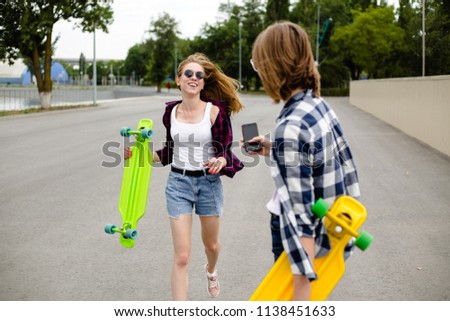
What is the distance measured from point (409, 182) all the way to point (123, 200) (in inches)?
257

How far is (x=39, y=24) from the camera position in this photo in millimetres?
30703

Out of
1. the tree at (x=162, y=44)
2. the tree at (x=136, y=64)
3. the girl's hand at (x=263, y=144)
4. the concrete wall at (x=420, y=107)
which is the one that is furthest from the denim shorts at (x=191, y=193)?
the tree at (x=136, y=64)

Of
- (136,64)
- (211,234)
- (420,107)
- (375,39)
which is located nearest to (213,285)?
(211,234)

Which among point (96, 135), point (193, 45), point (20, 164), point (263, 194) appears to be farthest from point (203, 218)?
point (193, 45)

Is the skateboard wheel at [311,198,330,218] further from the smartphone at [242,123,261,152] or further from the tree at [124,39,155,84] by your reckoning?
the tree at [124,39,155,84]

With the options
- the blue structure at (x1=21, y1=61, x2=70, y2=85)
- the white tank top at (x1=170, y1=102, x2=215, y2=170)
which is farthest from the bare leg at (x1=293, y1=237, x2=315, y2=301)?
the blue structure at (x1=21, y1=61, x2=70, y2=85)

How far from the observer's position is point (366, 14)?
64.4 metres

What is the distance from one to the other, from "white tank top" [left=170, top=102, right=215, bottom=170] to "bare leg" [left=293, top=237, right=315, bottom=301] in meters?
1.59

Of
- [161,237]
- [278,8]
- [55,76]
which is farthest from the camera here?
[55,76]

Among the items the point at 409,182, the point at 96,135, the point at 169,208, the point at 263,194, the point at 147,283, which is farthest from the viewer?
the point at 96,135

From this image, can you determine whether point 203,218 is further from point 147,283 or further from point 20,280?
point 20,280

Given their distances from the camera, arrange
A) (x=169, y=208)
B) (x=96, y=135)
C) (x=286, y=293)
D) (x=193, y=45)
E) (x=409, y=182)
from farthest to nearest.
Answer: (x=193, y=45) → (x=96, y=135) → (x=409, y=182) → (x=169, y=208) → (x=286, y=293)

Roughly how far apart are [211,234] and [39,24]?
92.3 feet

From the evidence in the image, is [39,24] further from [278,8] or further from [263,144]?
[278,8]
